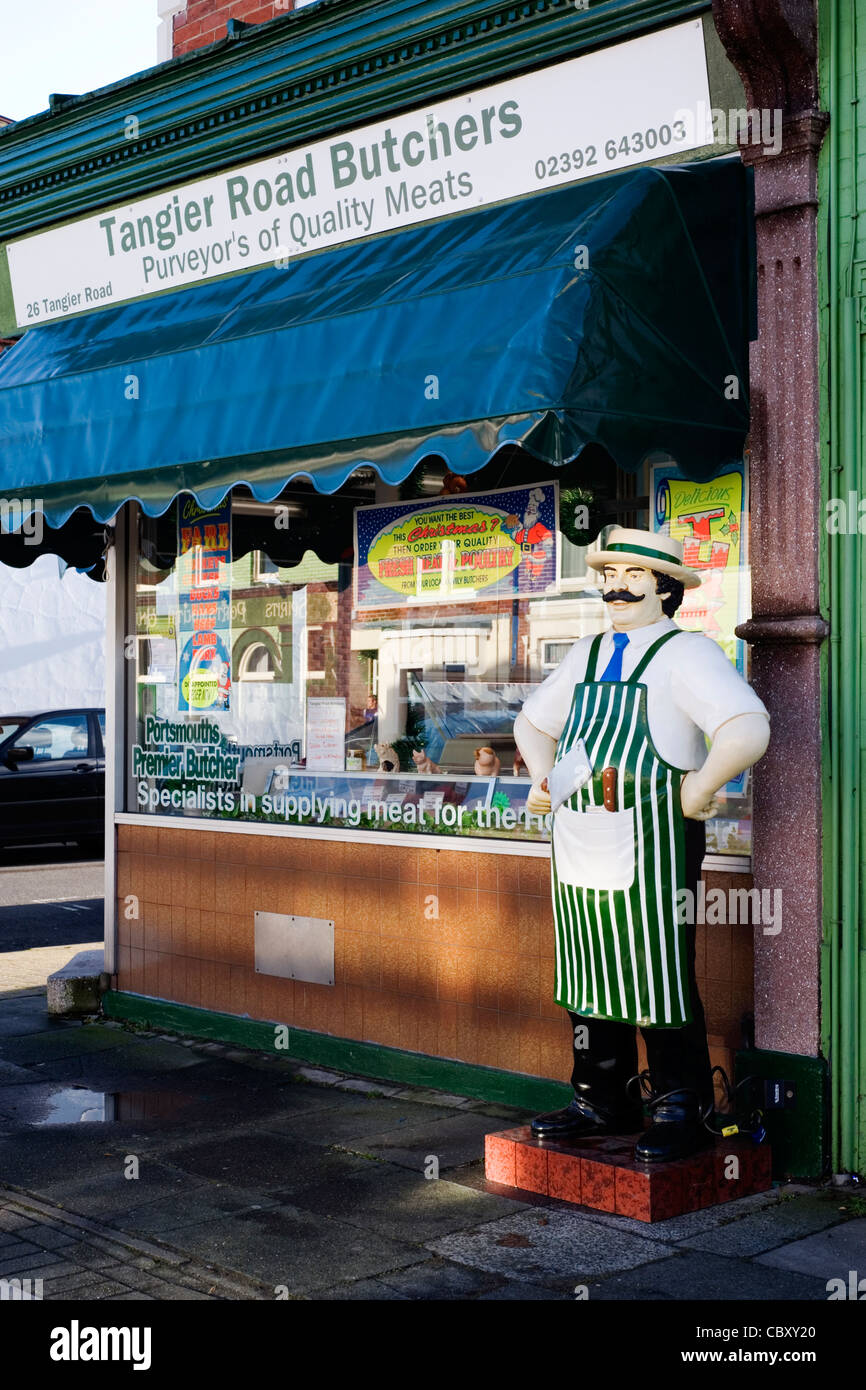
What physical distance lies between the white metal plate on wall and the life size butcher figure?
2.30 meters

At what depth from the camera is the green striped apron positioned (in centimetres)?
493


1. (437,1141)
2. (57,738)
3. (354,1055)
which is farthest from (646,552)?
(57,738)

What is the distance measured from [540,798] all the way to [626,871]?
0.50 metres

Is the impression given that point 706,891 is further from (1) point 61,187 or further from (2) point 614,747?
(1) point 61,187

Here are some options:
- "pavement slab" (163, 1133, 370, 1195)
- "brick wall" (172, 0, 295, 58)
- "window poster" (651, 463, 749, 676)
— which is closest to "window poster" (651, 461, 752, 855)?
"window poster" (651, 463, 749, 676)

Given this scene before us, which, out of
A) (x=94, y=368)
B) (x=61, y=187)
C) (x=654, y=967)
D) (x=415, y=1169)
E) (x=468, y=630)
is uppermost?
(x=61, y=187)

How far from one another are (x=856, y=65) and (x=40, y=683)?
18986 millimetres

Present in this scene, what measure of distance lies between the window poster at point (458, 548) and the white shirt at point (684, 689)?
1.65 meters

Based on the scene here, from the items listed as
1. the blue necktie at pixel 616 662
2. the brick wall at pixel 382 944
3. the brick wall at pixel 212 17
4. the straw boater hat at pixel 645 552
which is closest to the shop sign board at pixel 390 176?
the brick wall at pixel 212 17

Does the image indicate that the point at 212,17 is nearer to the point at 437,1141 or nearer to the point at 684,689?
the point at 684,689

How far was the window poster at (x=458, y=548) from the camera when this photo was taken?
680cm

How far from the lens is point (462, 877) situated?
22.2 feet
